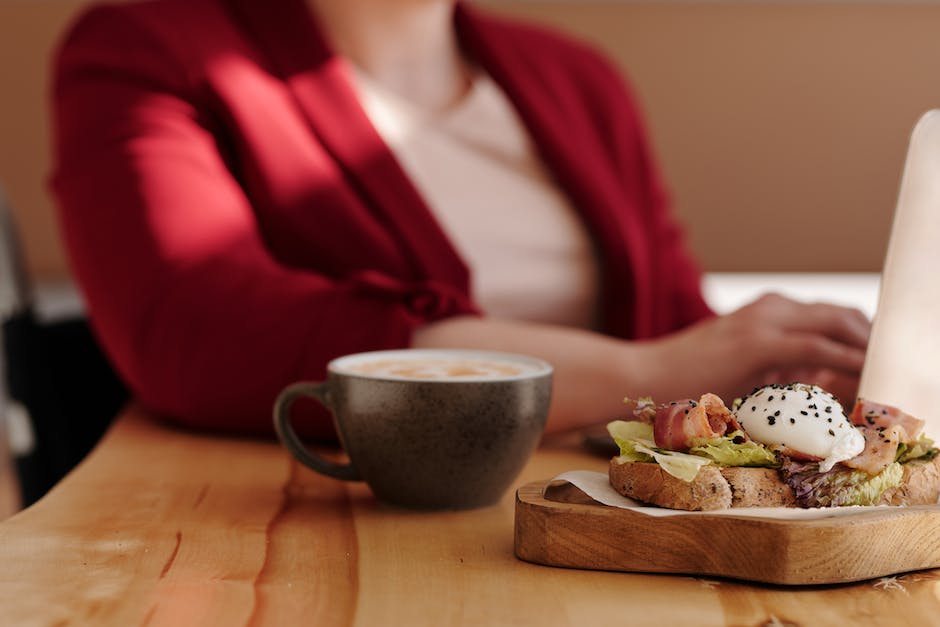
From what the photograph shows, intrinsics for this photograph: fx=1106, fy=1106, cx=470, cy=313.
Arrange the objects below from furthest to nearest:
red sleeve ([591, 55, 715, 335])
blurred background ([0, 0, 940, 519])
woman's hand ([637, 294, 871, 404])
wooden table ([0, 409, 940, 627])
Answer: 1. blurred background ([0, 0, 940, 519])
2. red sleeve ([591, 55, 715, 335])
3. woman's hand ([637, 294, 871, 404])
4. wooden table ([0, 409, 940, 627])

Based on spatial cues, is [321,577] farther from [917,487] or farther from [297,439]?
[917,487]

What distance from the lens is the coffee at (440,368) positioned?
0.56m

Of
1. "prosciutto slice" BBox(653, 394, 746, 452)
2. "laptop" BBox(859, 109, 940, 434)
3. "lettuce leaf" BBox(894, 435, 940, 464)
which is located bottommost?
"lettuce leaf" BBox(894, 435, 940, 464)

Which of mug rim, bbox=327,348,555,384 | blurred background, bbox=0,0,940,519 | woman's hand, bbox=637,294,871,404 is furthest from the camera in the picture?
blurred background, bbox=0,0,940,519

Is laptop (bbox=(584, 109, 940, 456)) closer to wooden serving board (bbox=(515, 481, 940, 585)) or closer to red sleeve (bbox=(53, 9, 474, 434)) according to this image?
wooden serving board (bbox=(515, 481, 940, 585))

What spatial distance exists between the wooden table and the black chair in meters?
0.46

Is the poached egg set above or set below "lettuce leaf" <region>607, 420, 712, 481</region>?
above

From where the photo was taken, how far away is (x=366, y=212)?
971 millimetres

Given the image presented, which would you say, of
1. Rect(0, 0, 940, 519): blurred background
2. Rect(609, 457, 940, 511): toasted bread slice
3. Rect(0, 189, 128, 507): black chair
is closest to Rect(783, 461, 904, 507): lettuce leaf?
Rect(609, 457, 940, 511): toasted bread slice

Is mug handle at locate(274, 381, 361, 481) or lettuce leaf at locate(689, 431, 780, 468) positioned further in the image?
mug handle at locate(274, 381, 361, 481)

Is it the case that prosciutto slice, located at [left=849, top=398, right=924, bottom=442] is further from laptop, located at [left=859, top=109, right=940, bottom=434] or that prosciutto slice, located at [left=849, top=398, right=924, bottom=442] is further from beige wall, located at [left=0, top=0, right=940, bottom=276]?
beige wall, located at [left=0, top=0, right=940, bottom=276]

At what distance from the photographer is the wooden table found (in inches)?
16.3

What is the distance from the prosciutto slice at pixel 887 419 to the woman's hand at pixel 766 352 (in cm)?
21

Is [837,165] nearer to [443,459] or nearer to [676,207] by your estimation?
[676,207]
